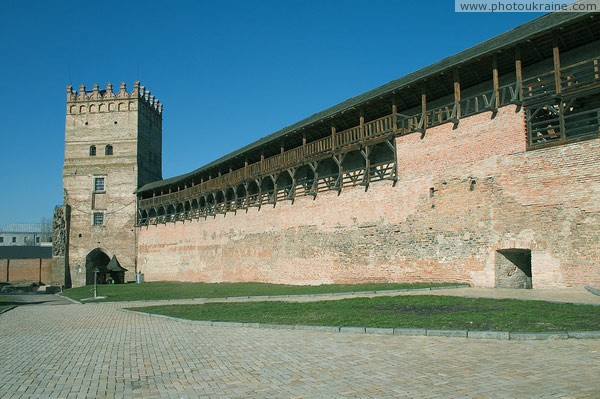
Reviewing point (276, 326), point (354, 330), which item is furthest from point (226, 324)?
point (354, 330)

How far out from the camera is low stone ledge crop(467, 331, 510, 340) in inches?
267

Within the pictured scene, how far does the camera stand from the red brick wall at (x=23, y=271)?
50.6 metres

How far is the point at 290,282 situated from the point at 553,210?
14.5 meters

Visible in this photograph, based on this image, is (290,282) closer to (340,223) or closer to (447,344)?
(340,223)

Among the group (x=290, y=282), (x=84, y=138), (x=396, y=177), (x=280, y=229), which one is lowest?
(x=290, y=282)

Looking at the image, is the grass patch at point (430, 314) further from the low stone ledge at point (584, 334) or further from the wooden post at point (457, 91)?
the wooden post at point (457, 91)

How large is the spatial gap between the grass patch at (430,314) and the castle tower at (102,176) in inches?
1469

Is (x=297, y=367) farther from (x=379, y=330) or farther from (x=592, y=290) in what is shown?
(x=592, y=290)

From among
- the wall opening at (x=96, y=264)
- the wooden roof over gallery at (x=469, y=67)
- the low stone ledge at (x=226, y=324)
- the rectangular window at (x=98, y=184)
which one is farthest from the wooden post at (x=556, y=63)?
the rectangular window at (x=98, y=184)

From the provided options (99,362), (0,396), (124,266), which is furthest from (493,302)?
(124,266)

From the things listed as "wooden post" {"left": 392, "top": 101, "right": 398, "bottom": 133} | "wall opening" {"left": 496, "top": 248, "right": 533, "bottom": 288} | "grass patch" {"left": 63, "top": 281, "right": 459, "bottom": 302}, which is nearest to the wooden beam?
"wooden post" {"left": 392, "top": 101, "right": 398, "bottom": 133}

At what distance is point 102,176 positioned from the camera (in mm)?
48500

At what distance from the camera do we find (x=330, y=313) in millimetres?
10320

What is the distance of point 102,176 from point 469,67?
132ft
